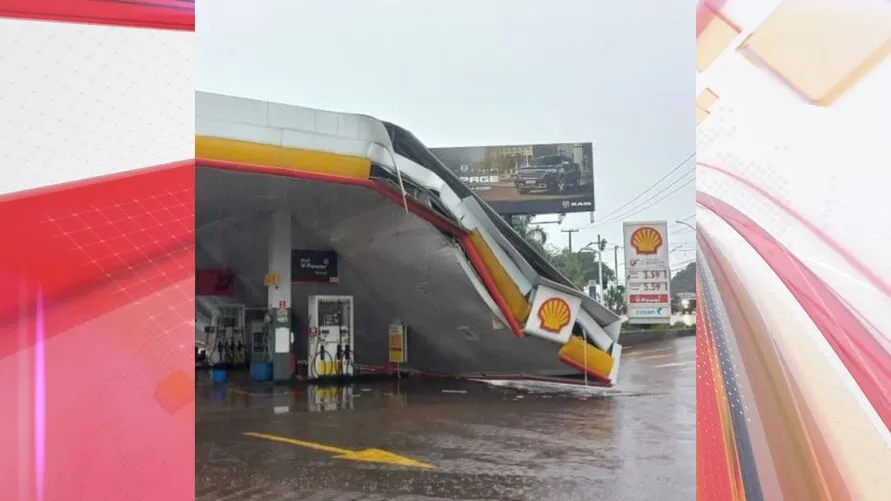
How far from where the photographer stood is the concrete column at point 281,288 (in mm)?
10984

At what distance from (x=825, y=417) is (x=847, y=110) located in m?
0.78

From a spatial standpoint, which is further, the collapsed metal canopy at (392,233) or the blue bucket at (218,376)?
the blue bucket at (218,376)

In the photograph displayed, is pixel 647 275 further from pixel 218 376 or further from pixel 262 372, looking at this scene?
pixel 218 376

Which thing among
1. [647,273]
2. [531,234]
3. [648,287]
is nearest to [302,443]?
[647,273]

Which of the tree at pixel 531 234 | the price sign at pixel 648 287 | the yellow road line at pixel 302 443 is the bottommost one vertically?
the yellow road line at pixel 302 443

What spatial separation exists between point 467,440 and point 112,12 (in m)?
4.60

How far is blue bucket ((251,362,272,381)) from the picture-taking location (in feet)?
39.4

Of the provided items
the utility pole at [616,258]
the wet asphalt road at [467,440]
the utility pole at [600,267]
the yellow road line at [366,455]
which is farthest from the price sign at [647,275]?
the yellow road line at [366,455]

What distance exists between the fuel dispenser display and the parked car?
482 centimetres

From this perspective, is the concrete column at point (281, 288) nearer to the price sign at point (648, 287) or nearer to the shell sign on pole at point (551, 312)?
the shell sign on pole at point (551, 312)

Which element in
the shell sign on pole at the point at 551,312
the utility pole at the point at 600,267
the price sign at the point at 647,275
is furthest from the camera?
the shell sign on pole at the point at 551,312

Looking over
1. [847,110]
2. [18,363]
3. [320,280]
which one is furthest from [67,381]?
[320,280]

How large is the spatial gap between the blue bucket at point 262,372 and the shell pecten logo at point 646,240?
7994mm

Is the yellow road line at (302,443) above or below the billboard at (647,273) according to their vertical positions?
below
